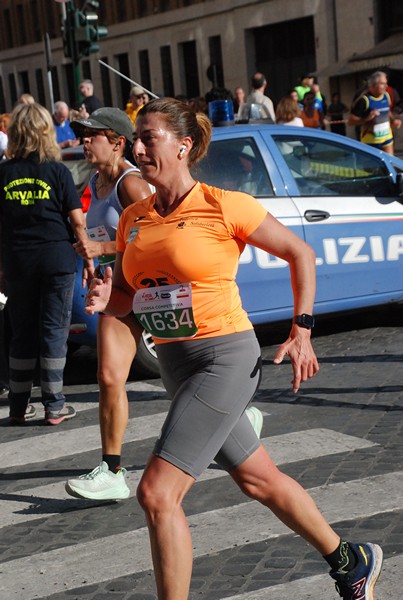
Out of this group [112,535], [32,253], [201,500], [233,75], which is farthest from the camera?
[233,75]

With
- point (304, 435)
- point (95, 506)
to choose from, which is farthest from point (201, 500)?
point (304, 435)

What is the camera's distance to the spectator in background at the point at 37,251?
23.4 ft

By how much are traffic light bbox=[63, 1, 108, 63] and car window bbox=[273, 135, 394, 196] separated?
12.3m

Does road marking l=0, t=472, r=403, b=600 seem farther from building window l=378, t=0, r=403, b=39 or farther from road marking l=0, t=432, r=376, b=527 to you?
building window l=378, t=0, r=403, b=39

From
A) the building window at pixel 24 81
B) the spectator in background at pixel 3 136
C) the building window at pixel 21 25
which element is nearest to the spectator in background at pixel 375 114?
the spectator in background at pixel 3 136

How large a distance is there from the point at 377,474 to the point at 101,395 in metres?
1.32

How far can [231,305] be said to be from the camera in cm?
403

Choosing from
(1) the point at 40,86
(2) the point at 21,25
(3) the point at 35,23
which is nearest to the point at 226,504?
(1) the point at 40,86

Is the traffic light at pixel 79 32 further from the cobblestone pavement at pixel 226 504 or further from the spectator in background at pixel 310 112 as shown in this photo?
the cobblestone pavement at pixel 226 504

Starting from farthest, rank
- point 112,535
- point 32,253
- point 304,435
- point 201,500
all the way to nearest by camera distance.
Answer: point 32,253 < point 304,435 < point 201,500 < point 112,535

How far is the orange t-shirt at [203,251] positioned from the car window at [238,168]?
4.41 meters

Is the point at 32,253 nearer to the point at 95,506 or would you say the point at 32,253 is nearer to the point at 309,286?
the point at 95,506

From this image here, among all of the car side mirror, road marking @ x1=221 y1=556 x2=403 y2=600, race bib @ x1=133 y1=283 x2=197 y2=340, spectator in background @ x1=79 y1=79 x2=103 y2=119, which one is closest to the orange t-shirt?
race bib @ x1=133 y1=283 x2=197 y2=340

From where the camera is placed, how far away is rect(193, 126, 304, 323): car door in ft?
27.8
